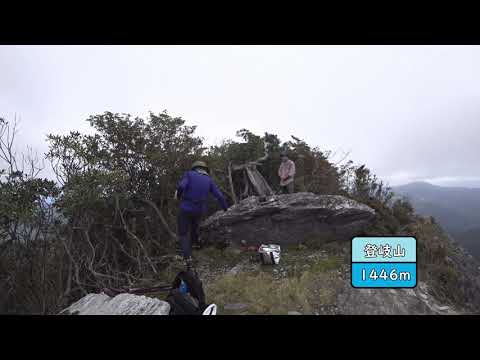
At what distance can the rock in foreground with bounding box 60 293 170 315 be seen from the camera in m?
2.63

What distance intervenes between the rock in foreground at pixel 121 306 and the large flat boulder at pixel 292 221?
291 centimetres

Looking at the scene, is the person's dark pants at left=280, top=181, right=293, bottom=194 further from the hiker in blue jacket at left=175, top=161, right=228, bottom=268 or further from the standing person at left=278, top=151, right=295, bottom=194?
the hiker in blue jacket at left=175, top=161, right=228, bottom=268

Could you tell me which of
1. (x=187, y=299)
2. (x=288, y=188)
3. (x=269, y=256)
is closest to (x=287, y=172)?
(x=288, y=188)

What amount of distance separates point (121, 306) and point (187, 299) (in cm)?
98

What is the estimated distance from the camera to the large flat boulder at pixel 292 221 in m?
5.21

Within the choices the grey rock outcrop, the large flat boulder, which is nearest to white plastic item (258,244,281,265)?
the large flat boulder

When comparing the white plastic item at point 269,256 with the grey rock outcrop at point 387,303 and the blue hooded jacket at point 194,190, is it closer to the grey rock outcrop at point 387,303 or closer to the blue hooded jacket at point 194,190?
the grey rock outcrop at point 387,303

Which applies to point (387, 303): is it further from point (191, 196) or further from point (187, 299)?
point (191, 196)

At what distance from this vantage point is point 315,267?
14.0 feet

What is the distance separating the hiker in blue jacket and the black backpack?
3.70 ft

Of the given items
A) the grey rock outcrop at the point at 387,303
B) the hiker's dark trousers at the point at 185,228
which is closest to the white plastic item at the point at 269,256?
the grey rock outcrop at the point at 387,303

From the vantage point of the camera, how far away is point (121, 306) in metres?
2.75
